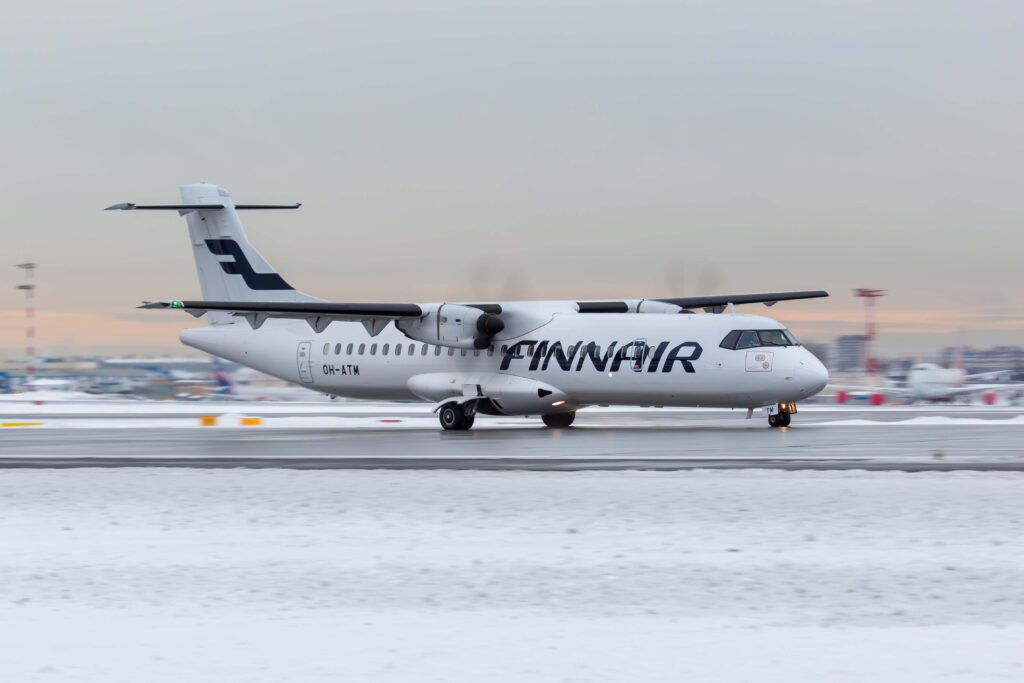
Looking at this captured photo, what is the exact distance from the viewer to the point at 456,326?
3130 cm

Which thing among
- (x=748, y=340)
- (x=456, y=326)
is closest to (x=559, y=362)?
(x=456, y=326)

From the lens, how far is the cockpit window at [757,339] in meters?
28.0

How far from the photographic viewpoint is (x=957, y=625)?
8.09 m

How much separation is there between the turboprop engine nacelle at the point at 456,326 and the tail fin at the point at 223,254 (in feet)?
21.6

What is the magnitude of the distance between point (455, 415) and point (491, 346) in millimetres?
2053

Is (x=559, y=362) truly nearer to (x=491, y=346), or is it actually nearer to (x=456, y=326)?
(x=491, y=346)

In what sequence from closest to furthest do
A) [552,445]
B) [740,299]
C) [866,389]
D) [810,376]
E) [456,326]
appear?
[552,445] → [810,376] → [456,326] → [740,299] → [866,389]

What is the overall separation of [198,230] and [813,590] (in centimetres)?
3082

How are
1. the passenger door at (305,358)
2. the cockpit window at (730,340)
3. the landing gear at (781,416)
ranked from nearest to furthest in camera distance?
the cockpit window at (730,340) → the landing gear at (781,416) → the passenger door at (305,358)

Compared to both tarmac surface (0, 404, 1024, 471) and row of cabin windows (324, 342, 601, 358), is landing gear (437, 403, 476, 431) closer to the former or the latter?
tarmac surface (0, 404, 1024, 471)

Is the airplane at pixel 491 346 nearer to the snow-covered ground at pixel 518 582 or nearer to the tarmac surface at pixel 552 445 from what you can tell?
the tarmac surface at pixel 552 445

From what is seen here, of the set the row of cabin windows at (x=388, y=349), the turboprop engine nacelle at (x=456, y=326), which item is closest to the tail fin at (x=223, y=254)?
the row of cabin windows at (x=388, y=349)

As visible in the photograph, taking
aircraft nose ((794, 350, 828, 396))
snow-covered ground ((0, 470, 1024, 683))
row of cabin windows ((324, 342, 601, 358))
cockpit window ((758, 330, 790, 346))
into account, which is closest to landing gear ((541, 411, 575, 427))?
row of cabin windows ((324, 342, 601, 358))

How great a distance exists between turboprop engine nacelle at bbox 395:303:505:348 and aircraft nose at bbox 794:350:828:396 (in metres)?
7.84
